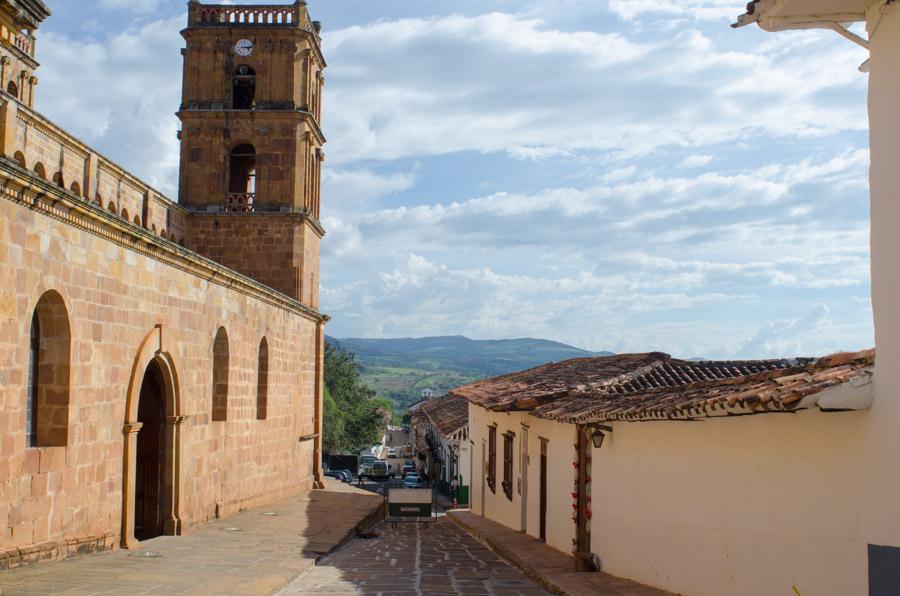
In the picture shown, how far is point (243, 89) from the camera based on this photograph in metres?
26.3

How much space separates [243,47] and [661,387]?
57.7 feet

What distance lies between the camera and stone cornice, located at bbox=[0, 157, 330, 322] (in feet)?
29.9

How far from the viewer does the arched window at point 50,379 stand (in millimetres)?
10469

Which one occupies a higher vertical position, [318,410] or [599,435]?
[599,435]

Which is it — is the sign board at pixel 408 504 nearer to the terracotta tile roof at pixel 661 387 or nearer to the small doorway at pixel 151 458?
the terracotta tile roof at pixel 661 387

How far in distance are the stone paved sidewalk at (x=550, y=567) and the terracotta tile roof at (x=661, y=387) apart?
70.7 inches

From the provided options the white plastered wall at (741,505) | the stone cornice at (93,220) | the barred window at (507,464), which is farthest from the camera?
the barred window at (507,464)

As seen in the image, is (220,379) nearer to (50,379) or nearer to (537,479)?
(537,479)

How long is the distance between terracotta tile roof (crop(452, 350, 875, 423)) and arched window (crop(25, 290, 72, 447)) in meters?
6.07

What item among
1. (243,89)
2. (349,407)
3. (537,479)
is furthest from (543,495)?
(349,407)

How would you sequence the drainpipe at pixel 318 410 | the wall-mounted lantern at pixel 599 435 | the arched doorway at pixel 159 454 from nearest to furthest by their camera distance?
the wall-mounted lantern at pixel 599 435 → the arched doorway at pixel 159 454 → the drainpipe at pixel 318 410

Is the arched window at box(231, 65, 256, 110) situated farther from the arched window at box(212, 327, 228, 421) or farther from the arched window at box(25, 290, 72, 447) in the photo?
the arched window at box(25, 290, 72, 447)

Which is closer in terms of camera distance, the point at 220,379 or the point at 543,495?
the point at 543,495

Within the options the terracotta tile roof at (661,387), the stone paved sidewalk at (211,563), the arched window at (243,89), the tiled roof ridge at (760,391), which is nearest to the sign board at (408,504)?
the terracotta tile roof at (661,387)
